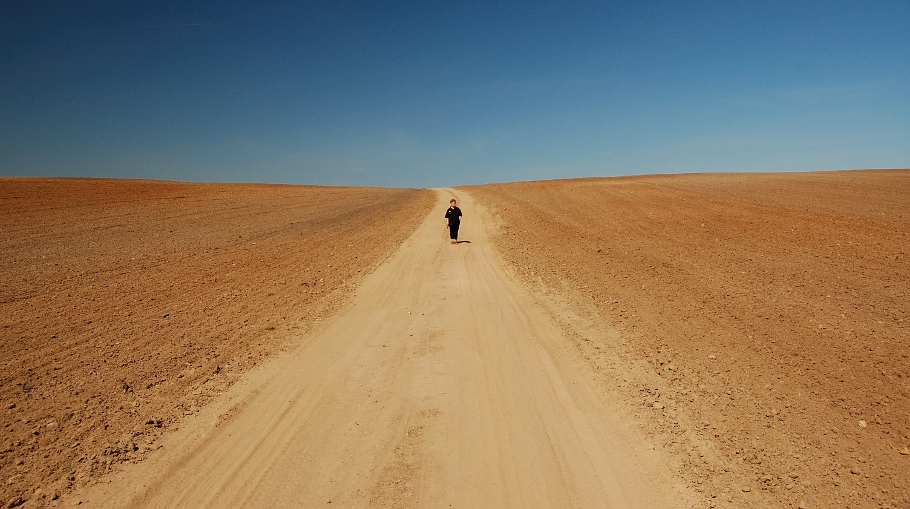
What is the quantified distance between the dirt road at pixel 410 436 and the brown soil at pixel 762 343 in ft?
2.02

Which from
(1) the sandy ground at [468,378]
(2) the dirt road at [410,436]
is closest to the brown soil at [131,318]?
(1) the sandy ground at [468,378]

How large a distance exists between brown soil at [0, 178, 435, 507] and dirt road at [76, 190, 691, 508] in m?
0.58

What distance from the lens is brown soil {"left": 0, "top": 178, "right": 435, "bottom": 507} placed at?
→ 461cm

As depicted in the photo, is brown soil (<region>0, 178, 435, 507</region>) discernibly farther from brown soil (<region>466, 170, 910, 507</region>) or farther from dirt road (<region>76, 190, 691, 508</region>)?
brown soil (<region>466, 170, 910, 507</region>)

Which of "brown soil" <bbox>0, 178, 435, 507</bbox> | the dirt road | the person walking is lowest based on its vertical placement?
the dirt road

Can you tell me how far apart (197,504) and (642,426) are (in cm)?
427

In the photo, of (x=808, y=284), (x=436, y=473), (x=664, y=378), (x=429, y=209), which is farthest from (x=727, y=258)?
(x=429, y=209)

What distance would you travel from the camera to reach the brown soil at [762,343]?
4094 millimetres

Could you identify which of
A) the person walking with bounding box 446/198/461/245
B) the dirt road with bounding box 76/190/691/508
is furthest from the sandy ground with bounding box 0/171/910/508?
the person walking with bounding box 446/198/461/245

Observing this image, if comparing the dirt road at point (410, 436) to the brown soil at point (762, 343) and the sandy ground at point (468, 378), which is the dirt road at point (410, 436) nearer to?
the sandy ground at point (468, 378)

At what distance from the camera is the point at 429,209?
28844mm

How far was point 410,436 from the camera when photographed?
15.2 ft

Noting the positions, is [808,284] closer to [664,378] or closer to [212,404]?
[664,378]

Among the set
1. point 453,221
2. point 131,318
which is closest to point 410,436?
point 131,318
